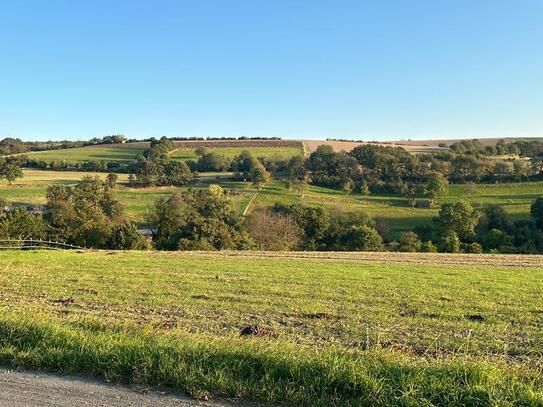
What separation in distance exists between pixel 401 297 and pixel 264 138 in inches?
5795

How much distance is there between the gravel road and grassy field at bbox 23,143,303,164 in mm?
116957

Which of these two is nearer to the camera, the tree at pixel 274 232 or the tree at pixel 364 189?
the tree at pixel 274 232

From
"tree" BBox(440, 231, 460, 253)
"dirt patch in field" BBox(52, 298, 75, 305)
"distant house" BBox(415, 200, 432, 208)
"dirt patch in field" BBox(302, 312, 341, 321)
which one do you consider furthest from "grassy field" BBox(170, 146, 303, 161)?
"dirt patch in field" BBox(302, 312, 341, 321)

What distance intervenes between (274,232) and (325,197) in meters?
31.7

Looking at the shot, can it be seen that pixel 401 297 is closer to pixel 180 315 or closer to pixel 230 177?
pixel 180 315

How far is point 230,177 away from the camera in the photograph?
348ft

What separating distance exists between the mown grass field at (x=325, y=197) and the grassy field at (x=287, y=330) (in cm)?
5122

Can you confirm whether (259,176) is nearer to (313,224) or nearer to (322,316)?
(313,224)

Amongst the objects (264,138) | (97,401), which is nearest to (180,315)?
(97,401)

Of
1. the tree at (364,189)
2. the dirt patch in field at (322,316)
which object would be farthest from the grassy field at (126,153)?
the dirt patch in field at (322,316)

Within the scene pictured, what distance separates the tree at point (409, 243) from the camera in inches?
2387

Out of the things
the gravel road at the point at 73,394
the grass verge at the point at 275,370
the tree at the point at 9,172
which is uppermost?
the tree at the point at 9,172

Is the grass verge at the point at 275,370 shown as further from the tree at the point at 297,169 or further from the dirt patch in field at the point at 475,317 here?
the tree at the point at 297,169

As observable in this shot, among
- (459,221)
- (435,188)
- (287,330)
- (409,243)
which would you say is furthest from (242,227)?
(287,330)
